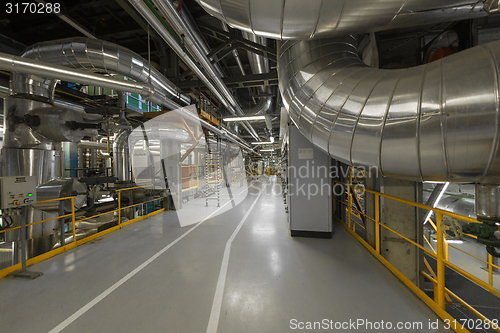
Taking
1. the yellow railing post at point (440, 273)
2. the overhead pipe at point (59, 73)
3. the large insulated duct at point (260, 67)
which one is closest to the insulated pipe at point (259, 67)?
the large insulated duct at point (260, 67)

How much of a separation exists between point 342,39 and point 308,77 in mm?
796

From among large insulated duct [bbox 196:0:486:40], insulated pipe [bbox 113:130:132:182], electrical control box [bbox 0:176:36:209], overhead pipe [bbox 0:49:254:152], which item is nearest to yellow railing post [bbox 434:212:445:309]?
large insulated duct [bbox 196:0:486:40]

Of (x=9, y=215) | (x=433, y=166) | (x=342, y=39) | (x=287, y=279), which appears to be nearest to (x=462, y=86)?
(x=433, y=166)

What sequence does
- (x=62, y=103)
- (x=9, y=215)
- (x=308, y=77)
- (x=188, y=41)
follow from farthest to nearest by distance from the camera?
1. (x=62, y=103)
2. (x=9, y=215)
3. (x=188, y=41)
4. (x=308, y=77)

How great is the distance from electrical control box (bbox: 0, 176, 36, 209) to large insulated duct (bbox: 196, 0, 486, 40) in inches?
141

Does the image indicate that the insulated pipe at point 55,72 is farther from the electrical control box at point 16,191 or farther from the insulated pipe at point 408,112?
the insulated pipe at point 408,112

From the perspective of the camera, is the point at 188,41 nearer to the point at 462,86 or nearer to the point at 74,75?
the point at 74,75

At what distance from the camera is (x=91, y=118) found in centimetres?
627

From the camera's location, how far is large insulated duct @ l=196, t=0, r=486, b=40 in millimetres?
1593

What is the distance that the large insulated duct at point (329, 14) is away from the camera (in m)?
1.59

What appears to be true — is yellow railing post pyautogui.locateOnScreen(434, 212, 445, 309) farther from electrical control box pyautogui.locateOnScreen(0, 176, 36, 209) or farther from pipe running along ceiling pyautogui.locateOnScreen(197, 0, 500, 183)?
electrical control box pyautogui.locateOnScreen(0, 176, 36, 209)

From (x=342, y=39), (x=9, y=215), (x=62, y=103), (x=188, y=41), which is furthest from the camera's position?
(x=62, y=103)

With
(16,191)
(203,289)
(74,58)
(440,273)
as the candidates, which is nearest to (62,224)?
(16,191)

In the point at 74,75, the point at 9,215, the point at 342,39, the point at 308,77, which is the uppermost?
the point at 342,39
